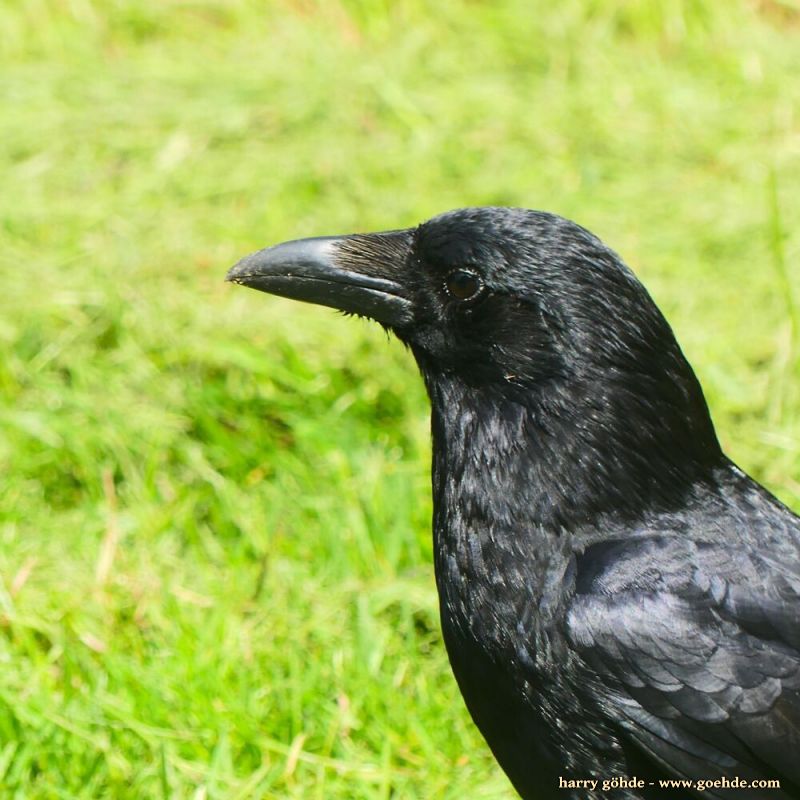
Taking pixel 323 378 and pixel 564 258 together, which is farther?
pixel 323 378

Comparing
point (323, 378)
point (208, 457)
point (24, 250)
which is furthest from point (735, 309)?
point (24, 250)

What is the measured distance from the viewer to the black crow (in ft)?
9.40

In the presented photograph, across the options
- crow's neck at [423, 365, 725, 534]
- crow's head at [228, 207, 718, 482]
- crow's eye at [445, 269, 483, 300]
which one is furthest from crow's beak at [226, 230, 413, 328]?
crow's neck at [423, 365, 725, 534]

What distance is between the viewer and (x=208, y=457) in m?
4.84

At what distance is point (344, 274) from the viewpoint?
3.32m

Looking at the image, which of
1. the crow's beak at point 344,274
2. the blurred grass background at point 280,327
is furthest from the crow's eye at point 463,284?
the blurred grass background at point 280,327

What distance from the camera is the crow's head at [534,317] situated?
305cm

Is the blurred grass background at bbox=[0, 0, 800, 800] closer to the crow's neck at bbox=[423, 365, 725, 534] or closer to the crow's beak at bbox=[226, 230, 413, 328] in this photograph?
the crow's neck at bbox=[423, 365, 725, 534]

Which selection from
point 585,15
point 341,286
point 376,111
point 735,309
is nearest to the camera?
point 341,286

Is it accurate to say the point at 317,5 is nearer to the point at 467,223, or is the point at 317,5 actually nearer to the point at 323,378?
the point at 323,378

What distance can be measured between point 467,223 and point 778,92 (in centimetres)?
449

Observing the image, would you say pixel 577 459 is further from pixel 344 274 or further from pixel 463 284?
pixel 344 274

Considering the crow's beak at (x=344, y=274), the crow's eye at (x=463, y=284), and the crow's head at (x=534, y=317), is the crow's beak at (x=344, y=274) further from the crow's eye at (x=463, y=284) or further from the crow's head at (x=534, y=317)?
the crow's eye at (x=463, y=284)

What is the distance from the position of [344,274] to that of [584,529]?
797 mm
